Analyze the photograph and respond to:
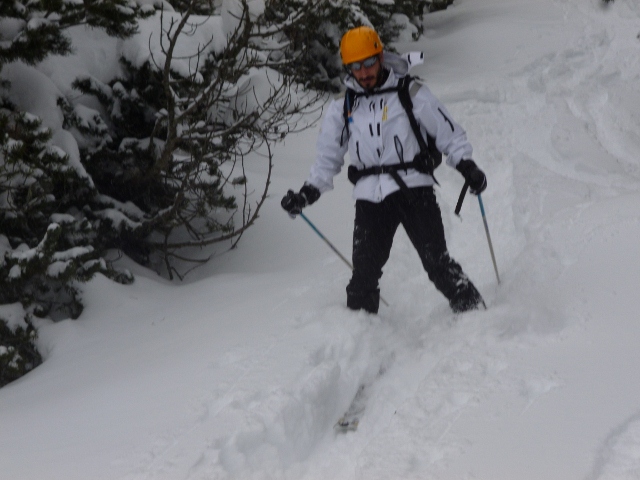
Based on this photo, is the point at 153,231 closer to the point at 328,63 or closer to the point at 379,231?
the point at 379,231

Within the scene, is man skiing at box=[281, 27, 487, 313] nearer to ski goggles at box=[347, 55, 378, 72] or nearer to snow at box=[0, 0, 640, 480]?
ski goggles at box=[347, 55, 378, 72]

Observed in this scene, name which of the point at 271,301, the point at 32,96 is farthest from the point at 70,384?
the point at 32,96

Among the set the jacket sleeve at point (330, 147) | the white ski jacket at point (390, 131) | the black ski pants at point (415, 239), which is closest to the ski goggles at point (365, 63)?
the white ski jacket at point (390, 131)

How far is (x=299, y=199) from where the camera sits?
15.2 ft

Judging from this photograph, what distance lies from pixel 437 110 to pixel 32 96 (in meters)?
Answer: 3.72

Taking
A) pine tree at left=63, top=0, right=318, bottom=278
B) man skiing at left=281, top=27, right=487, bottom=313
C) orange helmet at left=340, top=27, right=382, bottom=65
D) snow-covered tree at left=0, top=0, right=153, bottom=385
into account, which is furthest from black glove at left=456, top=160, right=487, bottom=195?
snow-covered tree at left=0, top=0, right=153, bottom=385

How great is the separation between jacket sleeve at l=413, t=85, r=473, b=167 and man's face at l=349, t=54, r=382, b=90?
298 millimetres

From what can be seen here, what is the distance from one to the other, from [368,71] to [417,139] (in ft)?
1.83

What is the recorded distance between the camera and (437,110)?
4316mm

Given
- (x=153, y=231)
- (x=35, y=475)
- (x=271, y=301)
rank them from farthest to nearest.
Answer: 1. (x=153, y=231)
2. (x=271, y=301)
3. (x=35, y=475)

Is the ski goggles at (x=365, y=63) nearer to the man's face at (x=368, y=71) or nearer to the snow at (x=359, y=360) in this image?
the man's face at (x=368, y=71)

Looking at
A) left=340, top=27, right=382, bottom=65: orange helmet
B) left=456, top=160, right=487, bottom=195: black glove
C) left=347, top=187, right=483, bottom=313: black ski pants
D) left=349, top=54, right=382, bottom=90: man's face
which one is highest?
left=340, top=27, right=382, bottom=65: orange helmet

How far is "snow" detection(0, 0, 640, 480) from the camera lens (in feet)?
10.2

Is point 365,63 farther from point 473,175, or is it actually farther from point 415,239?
point 415,239
